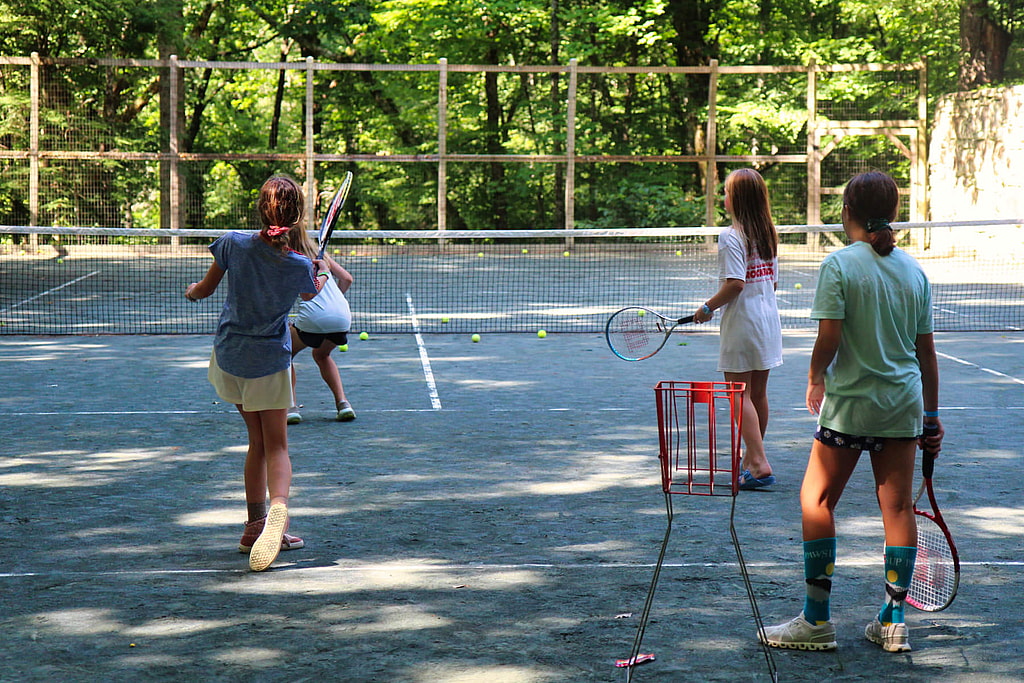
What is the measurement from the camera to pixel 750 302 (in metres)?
6.15

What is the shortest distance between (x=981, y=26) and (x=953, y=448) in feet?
69.8

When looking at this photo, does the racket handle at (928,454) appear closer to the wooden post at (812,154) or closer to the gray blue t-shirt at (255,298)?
the gray blue t-shirt at (255,298)

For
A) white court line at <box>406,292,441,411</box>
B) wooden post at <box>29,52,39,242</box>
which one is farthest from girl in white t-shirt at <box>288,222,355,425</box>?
wooden post at <box>29,52,39,242</box>

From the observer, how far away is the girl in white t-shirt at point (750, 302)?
599 cm

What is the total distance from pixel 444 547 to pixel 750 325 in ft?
6.64

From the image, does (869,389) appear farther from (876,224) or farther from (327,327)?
(327,327)

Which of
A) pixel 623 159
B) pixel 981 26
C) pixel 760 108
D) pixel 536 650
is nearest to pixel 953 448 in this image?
pixel 536 650

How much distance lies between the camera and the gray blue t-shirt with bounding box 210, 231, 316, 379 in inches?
191

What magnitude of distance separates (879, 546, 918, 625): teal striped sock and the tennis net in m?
7.70

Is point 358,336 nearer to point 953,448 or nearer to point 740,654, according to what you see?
point 953,448

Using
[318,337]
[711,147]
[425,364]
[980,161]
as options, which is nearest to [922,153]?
[980,161]

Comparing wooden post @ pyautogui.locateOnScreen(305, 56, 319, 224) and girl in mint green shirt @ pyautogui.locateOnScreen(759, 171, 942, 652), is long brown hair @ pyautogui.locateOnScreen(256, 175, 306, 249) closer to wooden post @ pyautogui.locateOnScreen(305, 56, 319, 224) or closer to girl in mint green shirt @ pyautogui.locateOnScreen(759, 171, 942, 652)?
girl in mint green shirt @ pyautogui.locateOnScreen(759, 171, 942, 652)

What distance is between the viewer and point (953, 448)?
718cm

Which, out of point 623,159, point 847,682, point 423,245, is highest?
point 623,159
